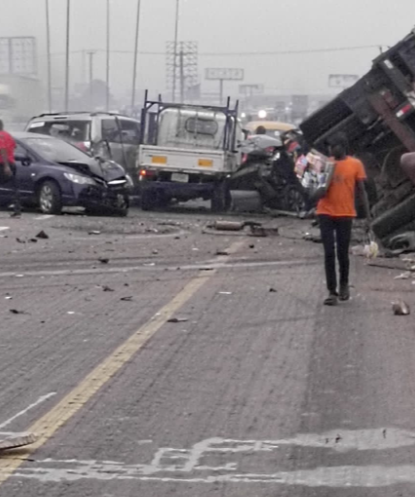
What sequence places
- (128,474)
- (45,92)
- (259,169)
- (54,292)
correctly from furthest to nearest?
(45,92), (259,169), (54,292), (128,474)

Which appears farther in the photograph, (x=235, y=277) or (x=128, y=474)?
(x=235, y=277)

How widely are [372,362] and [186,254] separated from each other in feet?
26.9

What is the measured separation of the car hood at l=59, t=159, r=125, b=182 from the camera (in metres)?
24.8

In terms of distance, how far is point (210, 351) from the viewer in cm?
1011

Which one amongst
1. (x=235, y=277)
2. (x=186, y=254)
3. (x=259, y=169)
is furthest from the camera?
(x=259, y=169)

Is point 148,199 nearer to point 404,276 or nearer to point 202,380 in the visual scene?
point 404,276

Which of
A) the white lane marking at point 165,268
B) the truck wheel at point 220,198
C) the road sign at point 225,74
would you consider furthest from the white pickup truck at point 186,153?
the road sign at point 225,74

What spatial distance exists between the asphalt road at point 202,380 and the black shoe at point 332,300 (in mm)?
136

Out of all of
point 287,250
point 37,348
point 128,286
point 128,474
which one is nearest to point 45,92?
point 287,250

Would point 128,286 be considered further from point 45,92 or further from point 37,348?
point 45,92

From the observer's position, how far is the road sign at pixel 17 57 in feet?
231

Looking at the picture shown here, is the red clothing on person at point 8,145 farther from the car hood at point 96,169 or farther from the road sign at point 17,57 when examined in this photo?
the road sign at point 17,57

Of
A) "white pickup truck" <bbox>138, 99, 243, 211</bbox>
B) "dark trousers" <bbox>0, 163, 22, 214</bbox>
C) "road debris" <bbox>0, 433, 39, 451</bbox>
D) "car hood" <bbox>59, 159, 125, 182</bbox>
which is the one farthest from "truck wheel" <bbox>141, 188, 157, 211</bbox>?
"road debris" <bbox>0, 433, 39, 451</bbox>

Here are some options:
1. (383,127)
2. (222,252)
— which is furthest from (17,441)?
(383,127)
